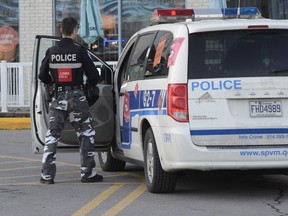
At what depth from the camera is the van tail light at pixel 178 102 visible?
6.97 m

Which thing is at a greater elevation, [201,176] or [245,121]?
[245,121]

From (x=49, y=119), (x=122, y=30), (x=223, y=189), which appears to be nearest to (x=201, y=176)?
(x=223, y=189)

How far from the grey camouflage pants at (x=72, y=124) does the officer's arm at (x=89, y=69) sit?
19cm

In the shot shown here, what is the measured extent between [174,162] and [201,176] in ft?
6.81

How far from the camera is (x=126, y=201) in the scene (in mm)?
7281

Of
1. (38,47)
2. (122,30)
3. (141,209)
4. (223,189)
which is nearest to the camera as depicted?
(141,209)

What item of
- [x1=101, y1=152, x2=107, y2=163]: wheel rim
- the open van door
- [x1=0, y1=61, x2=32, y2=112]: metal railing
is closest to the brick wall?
[x1=0, y1=61, x2=32, y2=112]: metal railing

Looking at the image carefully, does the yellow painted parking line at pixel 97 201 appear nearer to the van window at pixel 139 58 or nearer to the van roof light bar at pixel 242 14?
A: the van window at pixel 139 58

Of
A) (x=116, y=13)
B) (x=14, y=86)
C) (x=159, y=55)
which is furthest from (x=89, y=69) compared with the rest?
(x=116, y=13)

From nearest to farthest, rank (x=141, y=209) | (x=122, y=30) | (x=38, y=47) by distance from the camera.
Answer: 1. (x=141, y=209)
2. (x=38, y=47)
3. (x=122, y=30)

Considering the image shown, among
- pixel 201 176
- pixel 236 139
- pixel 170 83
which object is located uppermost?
pixel 170 83

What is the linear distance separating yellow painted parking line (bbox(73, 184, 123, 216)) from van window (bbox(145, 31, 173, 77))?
4.36 feet

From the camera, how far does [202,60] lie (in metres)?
7.09

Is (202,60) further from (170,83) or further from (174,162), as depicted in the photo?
(174,162)
